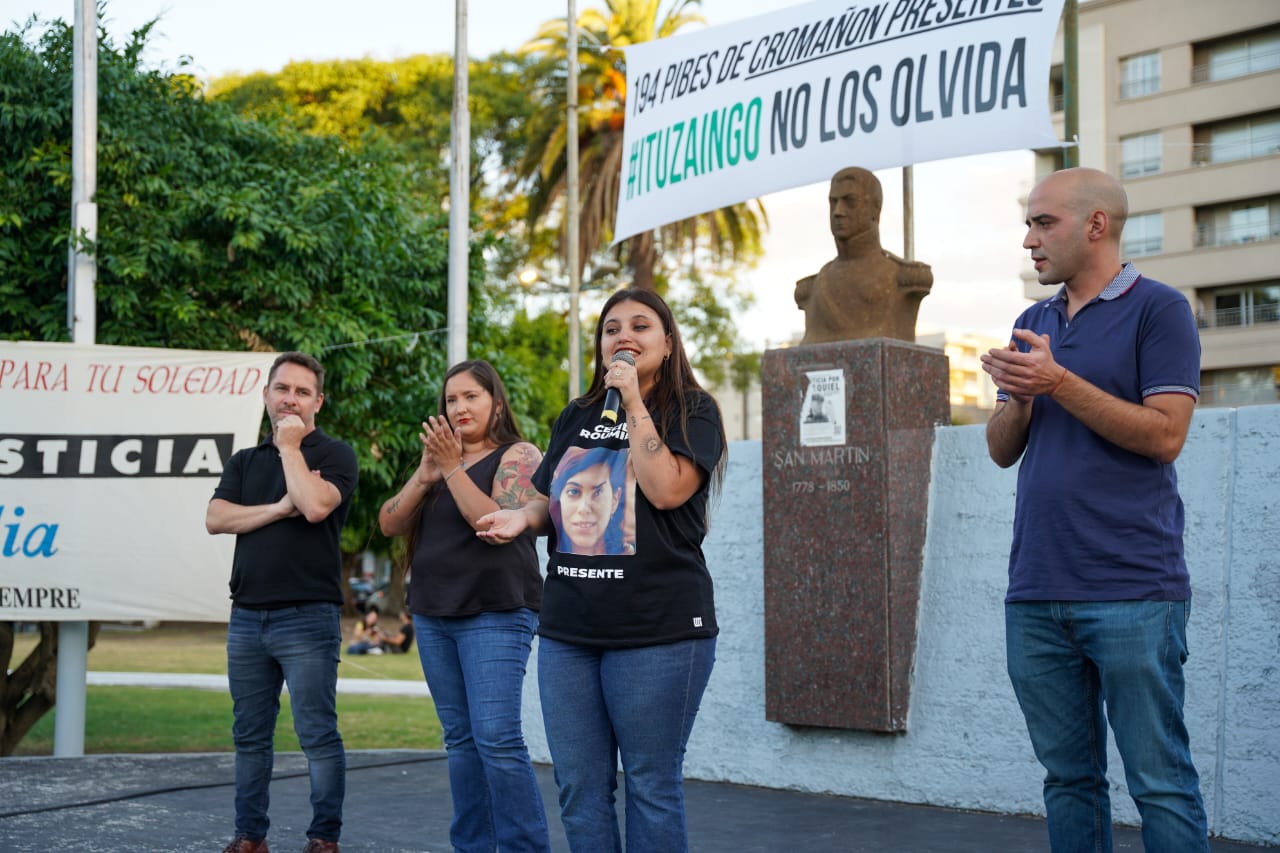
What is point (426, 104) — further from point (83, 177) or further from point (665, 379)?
point (665, 379)

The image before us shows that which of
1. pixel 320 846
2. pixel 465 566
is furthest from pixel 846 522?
pixel 320 846

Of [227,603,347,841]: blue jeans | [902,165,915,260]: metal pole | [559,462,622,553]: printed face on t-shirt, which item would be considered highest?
[902,165,915,260]: metal pole

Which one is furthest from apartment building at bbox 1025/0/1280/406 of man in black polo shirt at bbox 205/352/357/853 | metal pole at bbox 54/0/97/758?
man in black polo shirt at bbox 205/352/357/853

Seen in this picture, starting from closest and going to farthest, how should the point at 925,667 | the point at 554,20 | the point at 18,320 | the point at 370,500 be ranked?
the point at 925,667
the point at 18,320
the point at 370,500
the point at 554,20

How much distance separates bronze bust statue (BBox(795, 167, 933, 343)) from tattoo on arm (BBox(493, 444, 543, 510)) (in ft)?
7.70

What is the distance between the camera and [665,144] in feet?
27.6

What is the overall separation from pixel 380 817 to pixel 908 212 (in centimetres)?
545

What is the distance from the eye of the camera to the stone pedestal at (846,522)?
629 cm

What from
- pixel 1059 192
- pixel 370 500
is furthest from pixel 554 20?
pixel 1059 192

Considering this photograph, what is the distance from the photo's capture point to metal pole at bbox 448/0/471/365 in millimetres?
12305

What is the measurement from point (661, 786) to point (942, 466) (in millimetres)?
3499

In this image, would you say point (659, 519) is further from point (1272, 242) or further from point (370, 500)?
point (1272, 242)

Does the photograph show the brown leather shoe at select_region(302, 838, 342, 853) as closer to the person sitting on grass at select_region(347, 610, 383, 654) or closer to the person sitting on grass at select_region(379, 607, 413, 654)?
the person sitting on grass at select_region(347, 610, 383, 654)

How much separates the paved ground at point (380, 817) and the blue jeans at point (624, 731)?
85.1 inches
